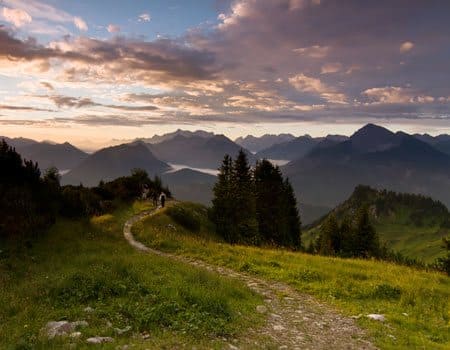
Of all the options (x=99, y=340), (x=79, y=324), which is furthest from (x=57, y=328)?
(x=99, y=340)

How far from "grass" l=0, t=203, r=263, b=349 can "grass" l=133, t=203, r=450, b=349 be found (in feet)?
12.9

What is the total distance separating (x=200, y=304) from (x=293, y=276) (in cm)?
750

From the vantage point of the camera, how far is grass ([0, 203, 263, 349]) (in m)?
9.80

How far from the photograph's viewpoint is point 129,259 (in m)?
17.0

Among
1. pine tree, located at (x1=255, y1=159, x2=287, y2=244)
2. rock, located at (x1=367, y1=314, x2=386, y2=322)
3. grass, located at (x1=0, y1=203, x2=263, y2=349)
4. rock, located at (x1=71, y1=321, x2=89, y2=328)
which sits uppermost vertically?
rock, located at (x1=71, y1=321, x2=89, y2=328)

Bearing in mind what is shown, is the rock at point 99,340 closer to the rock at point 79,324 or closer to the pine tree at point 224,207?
the rock at point 79,324

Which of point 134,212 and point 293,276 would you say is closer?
point 293,276

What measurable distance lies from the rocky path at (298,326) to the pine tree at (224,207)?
30.7 meters

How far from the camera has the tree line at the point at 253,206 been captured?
49.1 meters

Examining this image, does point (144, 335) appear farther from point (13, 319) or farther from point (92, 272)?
point (92, 272)

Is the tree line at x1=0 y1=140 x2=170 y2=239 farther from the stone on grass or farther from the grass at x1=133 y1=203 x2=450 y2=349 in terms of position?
the stone on grass

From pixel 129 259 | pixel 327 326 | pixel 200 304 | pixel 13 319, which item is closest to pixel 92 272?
pixel 129 259

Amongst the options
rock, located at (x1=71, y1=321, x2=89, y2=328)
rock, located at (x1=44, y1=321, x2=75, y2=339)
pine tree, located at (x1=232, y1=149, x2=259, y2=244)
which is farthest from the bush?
rock, located at (x1=44, y1=321, x2=75, y2=339)

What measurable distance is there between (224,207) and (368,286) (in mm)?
34105
